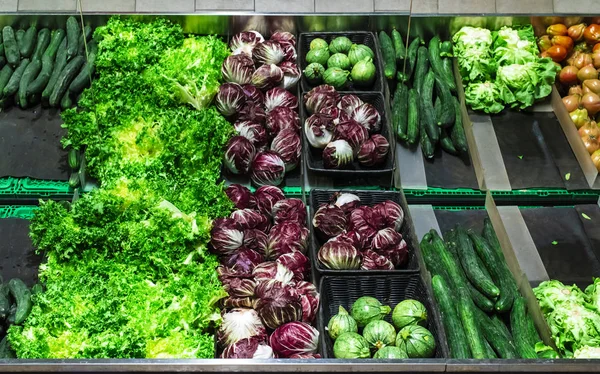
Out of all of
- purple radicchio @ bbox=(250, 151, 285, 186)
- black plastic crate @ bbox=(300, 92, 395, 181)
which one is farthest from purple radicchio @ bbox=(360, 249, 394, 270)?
purple radicchio @ bbox=(250, 151, 285, 186)

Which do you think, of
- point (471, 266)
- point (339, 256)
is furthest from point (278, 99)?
point (471, 266)

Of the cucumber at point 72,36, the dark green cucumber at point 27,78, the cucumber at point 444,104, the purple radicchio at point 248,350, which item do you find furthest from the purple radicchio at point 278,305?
the cucumber at point 72,36

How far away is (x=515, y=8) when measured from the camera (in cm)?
560

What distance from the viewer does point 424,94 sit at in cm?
505

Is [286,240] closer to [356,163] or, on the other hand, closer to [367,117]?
[356,163]

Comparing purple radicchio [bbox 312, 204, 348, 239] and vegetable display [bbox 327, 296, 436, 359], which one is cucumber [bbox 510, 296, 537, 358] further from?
purple radicchio [bbox 312, 204, 348, 239]

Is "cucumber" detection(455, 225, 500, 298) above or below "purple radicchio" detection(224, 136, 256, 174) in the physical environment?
below

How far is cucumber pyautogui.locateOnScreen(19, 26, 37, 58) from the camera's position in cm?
511

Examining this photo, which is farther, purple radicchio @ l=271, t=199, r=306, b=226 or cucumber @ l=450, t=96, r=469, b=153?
cucumber @ l=450, t=96, r=469, b=153

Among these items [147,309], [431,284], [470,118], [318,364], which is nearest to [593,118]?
[470,118]

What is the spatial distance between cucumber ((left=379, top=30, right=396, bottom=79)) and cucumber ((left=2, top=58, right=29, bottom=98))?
2772 mm

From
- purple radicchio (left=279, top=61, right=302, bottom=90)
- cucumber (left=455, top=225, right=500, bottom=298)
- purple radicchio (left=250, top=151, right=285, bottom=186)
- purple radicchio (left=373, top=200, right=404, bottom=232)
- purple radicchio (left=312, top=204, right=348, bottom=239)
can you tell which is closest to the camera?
cucumber (left=455, top=225, right=500, bottom=298)

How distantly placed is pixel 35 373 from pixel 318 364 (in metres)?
1.28

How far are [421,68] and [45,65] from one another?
9.63ft
